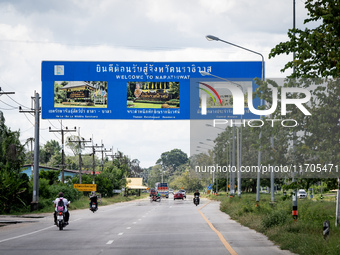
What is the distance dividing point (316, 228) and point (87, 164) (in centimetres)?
15794

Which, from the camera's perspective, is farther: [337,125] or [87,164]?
[87,164]

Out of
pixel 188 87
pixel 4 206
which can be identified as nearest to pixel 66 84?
pixel 188 87

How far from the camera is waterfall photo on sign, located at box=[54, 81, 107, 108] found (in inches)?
1328

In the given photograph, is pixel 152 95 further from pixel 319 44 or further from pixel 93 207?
pixel 319 44

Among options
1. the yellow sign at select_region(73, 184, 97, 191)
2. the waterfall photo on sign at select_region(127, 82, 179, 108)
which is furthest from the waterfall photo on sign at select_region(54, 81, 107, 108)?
the yellow sign at select_region(73, 184, 97, 191)

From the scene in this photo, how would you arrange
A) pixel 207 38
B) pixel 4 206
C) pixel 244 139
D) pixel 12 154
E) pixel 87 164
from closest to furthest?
1. pixel 207 38
2. pixel 4 206
3. pixel 12 154
4. pixel 244 139
5. pixel 87 164

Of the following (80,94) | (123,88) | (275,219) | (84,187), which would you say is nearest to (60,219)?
(275,219)

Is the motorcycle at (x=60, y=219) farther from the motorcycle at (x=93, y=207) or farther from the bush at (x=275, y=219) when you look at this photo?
the motorcycle at (x=93, y=207)

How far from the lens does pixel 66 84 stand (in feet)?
111

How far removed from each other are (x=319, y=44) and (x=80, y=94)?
76.7 ft

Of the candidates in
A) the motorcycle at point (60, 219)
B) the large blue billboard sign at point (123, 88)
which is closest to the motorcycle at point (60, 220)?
the motorcycle at point (60, 219)

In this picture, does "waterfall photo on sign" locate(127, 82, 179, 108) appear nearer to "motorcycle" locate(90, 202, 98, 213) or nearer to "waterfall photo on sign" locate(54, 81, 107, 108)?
"waterfall photo on sign" locate(54, 81, 107, 108)

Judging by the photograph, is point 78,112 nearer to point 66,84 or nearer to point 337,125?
point 66,84

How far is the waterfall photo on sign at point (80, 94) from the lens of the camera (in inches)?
1328
